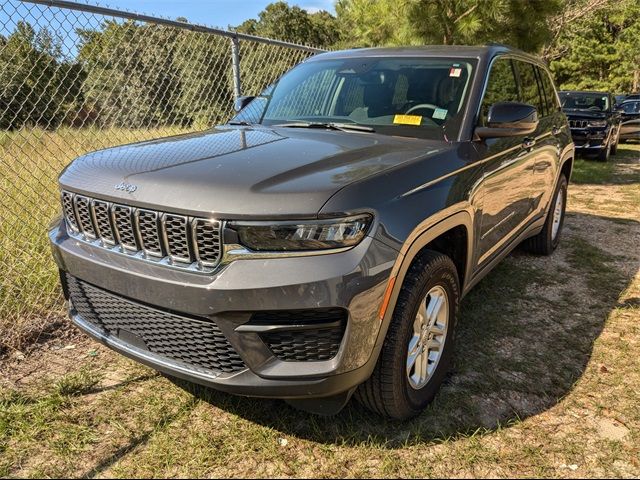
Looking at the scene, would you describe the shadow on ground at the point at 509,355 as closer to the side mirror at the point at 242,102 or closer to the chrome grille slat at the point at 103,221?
the chrome grille slat at the point at 103,221

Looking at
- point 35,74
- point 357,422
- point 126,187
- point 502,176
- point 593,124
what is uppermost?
point 35,74

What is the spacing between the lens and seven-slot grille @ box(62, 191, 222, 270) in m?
1.96

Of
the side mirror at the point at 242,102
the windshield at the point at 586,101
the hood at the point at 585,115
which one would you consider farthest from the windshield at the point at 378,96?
the windshield at the point at 586,101

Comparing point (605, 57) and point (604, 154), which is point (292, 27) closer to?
point (605, 57)

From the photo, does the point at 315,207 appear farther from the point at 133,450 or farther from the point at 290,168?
the point at 133,450

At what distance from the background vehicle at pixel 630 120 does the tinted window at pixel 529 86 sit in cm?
1252

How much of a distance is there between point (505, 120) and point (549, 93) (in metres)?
2.29

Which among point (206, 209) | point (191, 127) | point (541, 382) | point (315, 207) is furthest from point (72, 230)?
point (191, 127)

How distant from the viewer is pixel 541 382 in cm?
287

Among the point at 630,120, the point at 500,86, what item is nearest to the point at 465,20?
the point at 500,86

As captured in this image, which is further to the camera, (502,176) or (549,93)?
(549,93)

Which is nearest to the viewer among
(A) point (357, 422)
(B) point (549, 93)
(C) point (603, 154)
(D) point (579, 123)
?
(A) point (357, 422)

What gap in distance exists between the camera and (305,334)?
6.32 feet

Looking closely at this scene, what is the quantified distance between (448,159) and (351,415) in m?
1.39
